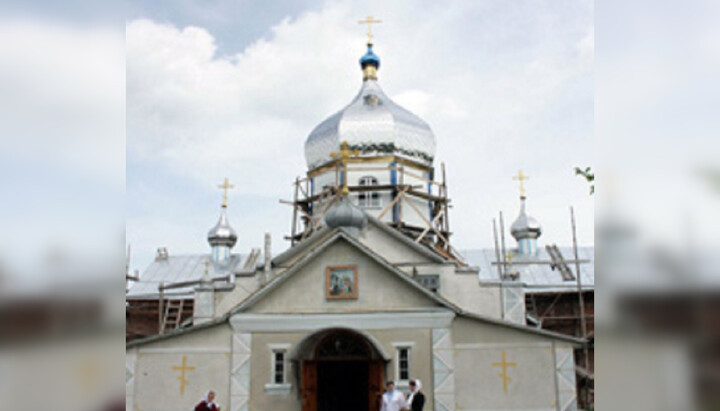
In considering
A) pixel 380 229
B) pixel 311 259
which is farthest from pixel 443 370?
pixel 380 229

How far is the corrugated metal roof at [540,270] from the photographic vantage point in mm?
27705

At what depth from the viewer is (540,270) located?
98.5 ft

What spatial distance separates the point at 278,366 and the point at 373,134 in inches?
561

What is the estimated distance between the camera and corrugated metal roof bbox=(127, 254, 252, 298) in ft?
106

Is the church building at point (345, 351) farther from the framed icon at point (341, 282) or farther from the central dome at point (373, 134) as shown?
the central dome at point (373, 134)

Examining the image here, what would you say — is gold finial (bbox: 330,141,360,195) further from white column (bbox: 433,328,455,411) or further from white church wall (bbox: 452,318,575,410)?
white church wall (bbox: 452,318,575,410)

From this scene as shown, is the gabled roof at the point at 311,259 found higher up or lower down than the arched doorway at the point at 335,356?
higher up

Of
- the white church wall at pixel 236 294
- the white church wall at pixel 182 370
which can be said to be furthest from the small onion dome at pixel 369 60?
the white church wall at pixel 182 370

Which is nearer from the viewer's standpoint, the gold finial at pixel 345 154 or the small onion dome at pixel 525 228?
the gold finial at pixel 345 154

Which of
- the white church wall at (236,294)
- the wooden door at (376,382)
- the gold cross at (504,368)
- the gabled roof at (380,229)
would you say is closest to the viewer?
the gold cross at (504,368)

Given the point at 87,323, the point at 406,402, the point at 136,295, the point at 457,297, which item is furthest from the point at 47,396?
the point at 136,295

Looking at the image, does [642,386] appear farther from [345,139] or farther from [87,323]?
[345,139]

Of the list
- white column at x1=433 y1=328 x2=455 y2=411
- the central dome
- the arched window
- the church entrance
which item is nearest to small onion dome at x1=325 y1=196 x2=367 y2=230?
the church entrance

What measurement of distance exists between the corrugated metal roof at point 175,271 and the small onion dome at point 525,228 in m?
15.7
